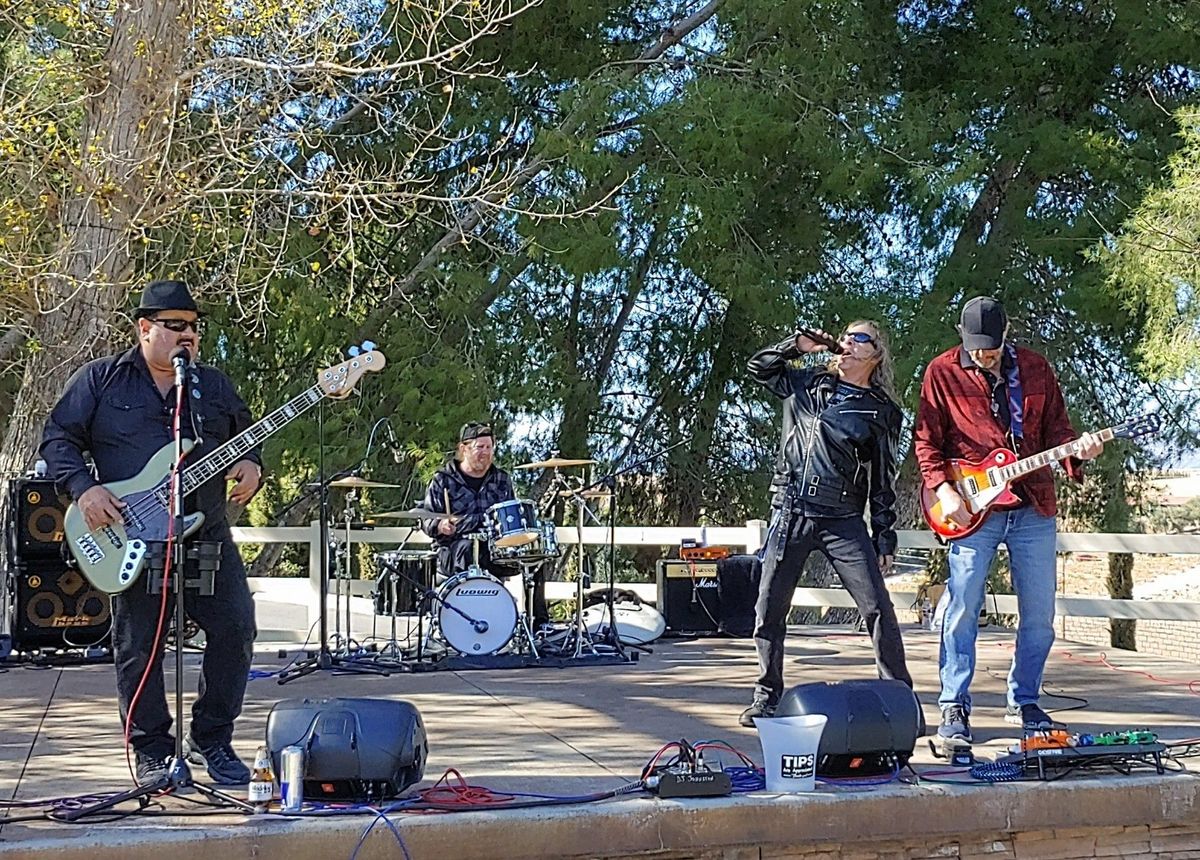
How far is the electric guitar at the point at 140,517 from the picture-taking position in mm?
4738

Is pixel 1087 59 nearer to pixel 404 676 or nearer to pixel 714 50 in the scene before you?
pixel 714 50

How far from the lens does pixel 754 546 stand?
37.0ft

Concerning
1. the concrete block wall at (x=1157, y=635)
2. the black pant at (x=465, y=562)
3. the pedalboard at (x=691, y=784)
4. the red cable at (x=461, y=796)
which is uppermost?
the black pant at (x=465, y=562)

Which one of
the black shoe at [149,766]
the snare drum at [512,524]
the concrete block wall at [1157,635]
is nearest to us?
the black shoe at [149,766]

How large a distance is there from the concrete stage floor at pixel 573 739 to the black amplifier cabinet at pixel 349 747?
200mm

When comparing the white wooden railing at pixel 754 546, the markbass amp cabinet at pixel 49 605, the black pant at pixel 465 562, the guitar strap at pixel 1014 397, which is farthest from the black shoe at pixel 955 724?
the markbass amp cabinet at pixel 49 605

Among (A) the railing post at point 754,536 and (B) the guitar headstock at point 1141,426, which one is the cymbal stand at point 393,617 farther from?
(B) the guitar headstock at point 1141,426

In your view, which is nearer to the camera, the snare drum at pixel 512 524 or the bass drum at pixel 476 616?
the snare drum at pixel 512 524

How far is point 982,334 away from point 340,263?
8685mm

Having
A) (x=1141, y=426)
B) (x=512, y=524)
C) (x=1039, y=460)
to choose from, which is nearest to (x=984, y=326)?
(x=1039, y=460)

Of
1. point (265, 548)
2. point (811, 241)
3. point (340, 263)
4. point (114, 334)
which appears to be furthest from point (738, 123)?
point (265, 548)

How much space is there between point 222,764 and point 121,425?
4.21ft

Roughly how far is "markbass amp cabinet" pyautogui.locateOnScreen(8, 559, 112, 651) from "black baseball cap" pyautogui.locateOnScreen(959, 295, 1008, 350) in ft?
19.1

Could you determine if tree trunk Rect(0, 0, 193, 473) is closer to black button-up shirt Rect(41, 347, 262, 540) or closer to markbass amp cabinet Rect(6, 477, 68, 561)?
markbass amp cabinet Rect(6, 477, 68, 561)
